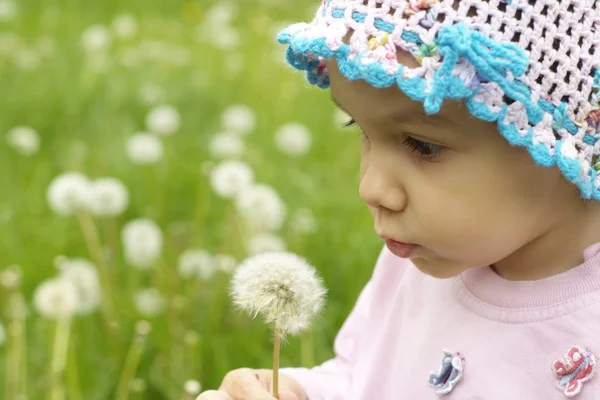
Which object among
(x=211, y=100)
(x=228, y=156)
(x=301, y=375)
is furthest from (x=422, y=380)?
(x=211, y=100)

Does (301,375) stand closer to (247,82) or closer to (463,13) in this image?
(463,13)

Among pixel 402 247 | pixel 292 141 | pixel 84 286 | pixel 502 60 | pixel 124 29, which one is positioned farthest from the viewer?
pixel 124 29

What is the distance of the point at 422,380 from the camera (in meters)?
1.32

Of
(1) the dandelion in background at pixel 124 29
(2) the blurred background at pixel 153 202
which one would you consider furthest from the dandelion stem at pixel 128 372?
(1) the dandelion in background at pixel 124 29

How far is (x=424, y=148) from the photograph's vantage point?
1.14 meters

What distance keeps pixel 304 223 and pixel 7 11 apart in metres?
2.46

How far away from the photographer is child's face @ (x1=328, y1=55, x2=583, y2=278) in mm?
1112

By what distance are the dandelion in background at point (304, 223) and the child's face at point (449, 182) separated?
122 cm

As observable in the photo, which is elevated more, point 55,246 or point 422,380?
point 422,380

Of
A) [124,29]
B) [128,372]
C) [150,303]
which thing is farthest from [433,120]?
[124,29]

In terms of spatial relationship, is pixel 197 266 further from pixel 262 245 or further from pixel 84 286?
pixel 84 286

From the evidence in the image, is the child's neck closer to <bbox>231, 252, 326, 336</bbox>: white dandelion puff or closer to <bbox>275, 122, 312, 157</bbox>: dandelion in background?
<bbox>231, 252, 326, 336</bbox>: white dandelion puff

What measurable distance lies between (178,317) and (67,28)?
110 inches

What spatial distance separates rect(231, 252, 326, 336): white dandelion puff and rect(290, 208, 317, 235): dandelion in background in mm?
1125
